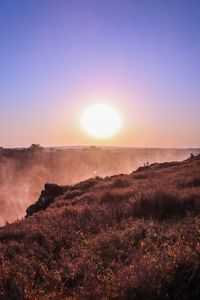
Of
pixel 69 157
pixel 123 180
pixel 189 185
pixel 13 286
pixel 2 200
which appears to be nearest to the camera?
pixel 13 286

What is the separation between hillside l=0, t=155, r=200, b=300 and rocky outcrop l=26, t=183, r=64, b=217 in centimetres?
621

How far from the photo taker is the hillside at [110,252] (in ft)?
21.1

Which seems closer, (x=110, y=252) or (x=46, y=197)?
(x=110, y=252)

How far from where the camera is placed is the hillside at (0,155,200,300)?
6430mm

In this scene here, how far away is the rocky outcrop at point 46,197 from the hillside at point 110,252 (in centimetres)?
621

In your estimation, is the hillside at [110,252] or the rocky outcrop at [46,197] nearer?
the hillside at [110,252]

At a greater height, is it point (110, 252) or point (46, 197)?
point (46, 197)

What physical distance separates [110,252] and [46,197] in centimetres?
1606

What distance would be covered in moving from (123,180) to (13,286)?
1668 cm

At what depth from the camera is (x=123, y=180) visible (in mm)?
24031

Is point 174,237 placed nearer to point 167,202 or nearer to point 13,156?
point 167,202

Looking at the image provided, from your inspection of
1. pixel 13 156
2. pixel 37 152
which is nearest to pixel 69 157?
pixel 37 152

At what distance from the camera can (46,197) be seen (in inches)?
983

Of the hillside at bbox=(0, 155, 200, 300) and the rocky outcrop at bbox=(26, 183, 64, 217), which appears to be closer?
the hillside at bbox=(0, 155, 200, 300)
